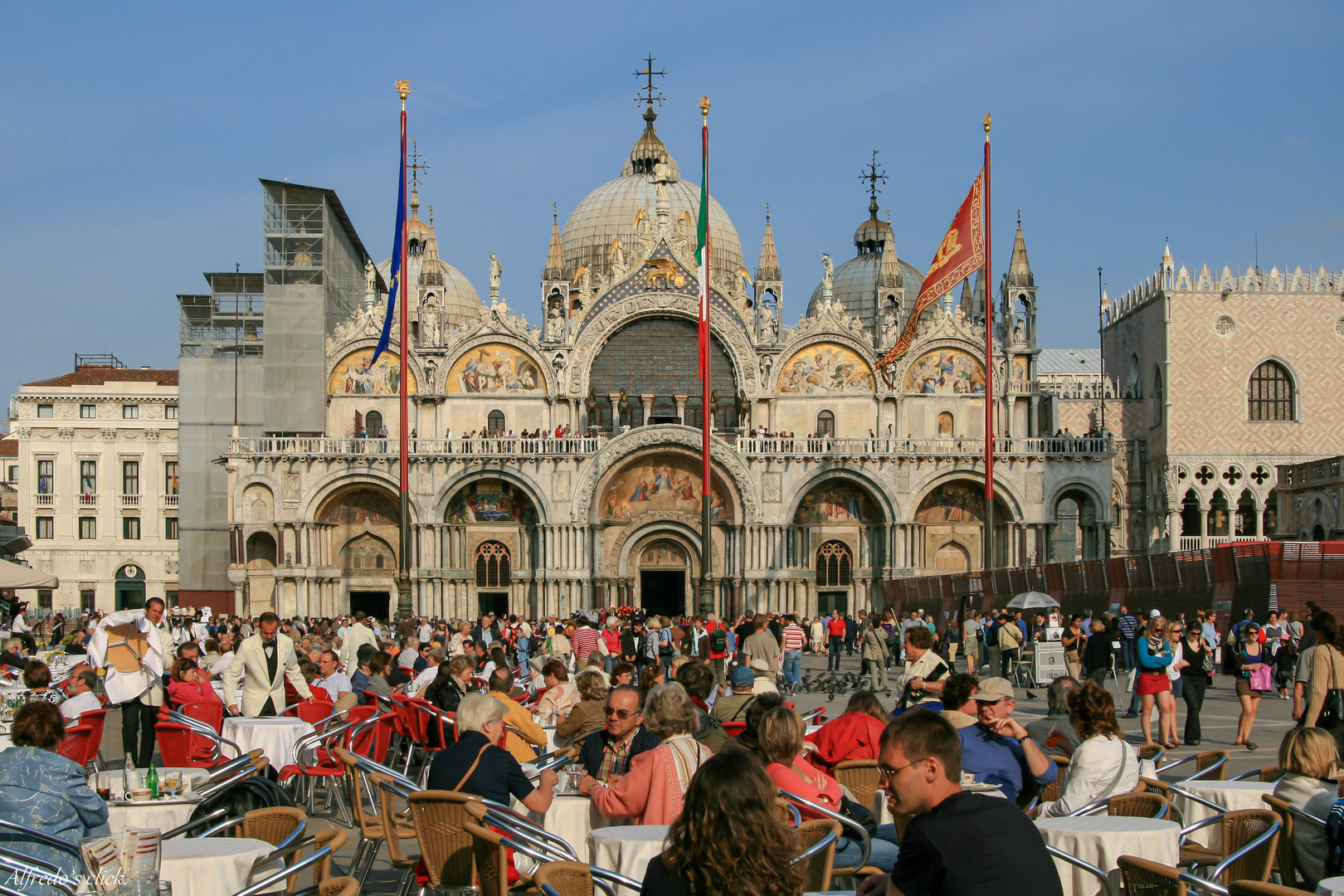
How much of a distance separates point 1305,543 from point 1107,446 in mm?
17662

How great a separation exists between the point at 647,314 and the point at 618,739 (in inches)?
1475

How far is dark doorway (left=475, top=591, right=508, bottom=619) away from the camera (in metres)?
45.1

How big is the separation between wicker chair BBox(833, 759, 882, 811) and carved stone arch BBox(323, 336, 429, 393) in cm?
3802

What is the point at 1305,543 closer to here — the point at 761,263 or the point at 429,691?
the point at 429,691

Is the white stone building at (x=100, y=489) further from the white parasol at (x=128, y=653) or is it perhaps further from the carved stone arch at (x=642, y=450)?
the white parasol at (x=128, y=653)

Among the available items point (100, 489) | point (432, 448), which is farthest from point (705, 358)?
point (100, 489)

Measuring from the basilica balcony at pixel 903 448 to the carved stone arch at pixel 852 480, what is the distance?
0.39m

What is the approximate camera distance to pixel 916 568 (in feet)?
145

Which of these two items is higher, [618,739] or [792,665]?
[618,739]

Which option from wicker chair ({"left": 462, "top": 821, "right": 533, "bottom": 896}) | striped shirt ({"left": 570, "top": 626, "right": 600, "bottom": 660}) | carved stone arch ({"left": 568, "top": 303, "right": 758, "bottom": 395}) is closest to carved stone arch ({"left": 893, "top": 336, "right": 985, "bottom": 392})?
carved stone arch ({"left": 568, "top": 303, "right": 758, "bottom": 395})

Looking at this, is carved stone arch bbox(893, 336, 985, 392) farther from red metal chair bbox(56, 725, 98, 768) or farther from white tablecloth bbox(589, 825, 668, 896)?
white tablecloth bbox(589, 825, 668, 896)

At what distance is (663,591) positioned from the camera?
45.8m

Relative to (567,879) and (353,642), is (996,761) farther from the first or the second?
(353,642)

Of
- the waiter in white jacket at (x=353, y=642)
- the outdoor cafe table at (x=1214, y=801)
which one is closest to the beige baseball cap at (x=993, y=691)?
the outdoor cafe table at (x=1214, y=801)
